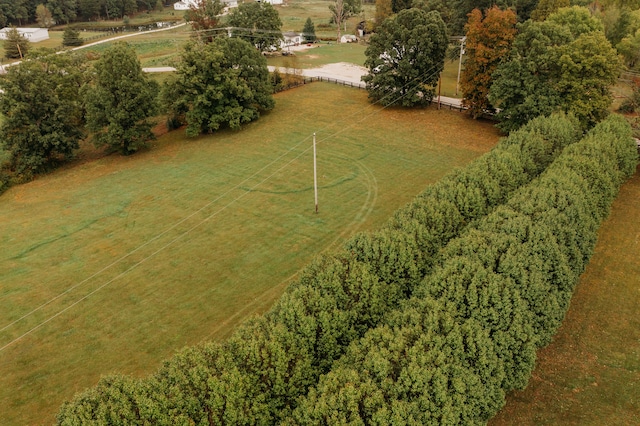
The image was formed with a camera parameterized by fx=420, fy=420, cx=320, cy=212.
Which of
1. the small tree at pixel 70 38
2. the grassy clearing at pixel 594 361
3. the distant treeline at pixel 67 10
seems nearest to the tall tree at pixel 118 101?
the grassy clearing at pixel 594 361

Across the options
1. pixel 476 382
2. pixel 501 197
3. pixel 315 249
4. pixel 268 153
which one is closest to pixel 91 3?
pixel 268 153

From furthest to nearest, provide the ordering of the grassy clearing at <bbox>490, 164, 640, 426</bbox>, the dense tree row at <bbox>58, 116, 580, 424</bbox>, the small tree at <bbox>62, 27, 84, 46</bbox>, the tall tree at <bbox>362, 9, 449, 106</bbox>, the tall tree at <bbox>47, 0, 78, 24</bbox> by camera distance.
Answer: the tall tree at <bbox>47, 0, 78, 24</bbox>
the small tree at <bbox>62, 27, 84, 46</bbox>
the tall tree at <bbox>362, 9, 449, 106</bbox>
the grassy clearing at <bbox>490, 164, 640, 426</bbox>
the dense tree row at <bbox>58, 116, 580, 424</bbox>

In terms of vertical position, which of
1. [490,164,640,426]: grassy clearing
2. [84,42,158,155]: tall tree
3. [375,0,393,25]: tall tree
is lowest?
[490,164,640,426]: grassy clearing

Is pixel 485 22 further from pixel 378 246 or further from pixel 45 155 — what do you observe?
pixel 45 155

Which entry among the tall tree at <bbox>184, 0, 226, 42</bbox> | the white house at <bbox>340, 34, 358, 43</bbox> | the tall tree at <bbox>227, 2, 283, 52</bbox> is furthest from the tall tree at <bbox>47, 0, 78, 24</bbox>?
the white house at <bbox>340, 34, 358, 43</bbox>

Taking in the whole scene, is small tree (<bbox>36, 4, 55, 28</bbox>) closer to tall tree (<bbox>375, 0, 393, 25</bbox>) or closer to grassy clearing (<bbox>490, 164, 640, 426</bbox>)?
tall tree (<bbox>375, 0, 393, 25</bbox>)

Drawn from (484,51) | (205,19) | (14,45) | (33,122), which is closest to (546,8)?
(484,51)

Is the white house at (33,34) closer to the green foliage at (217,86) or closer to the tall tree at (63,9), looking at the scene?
the tall tree at (63,9)
